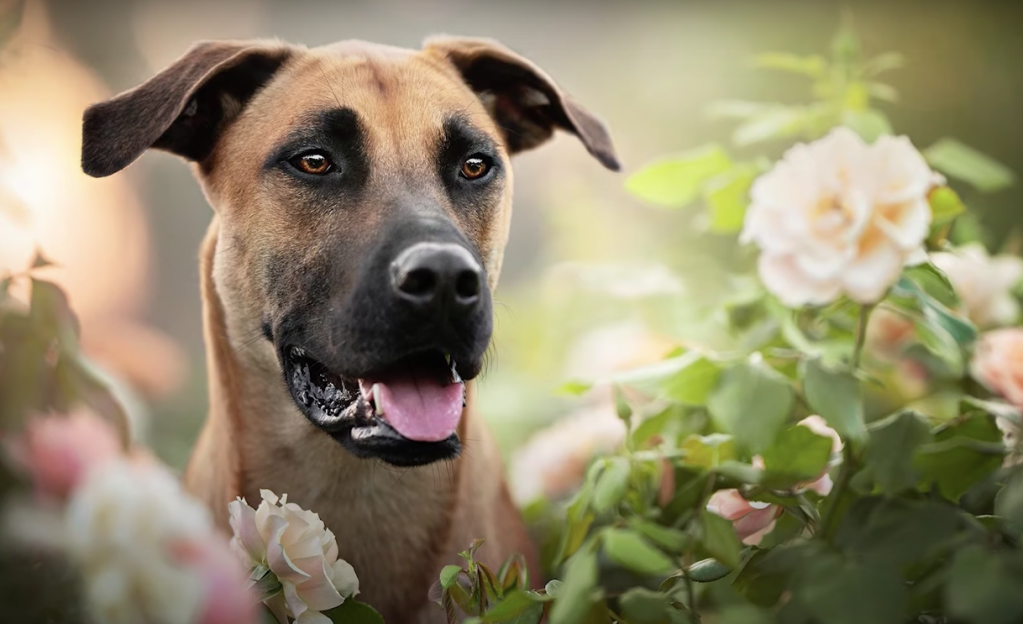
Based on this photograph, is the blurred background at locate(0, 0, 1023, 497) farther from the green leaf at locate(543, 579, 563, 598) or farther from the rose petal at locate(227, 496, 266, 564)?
the rose petal at locate(227, 496, 266, 564)

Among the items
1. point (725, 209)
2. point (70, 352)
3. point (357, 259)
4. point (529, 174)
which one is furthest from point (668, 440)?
point (529, 174)

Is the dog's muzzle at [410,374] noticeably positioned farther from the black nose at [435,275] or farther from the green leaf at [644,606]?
the green leaf at [644,606]

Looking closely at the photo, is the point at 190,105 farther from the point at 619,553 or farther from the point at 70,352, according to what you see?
the point at 619,553

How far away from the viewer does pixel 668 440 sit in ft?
6.93

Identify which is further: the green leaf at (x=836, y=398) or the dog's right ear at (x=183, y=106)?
the dog's right ear at (x=183, y=106)

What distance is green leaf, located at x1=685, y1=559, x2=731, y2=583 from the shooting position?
143cm

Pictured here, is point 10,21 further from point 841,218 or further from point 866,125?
point 866,125

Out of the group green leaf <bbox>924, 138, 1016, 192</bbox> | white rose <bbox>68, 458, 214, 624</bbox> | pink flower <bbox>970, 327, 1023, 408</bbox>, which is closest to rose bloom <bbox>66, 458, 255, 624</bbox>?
white rose <bbox>68, 458, 214, 624</bbox>

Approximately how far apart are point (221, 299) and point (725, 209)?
4.24ft

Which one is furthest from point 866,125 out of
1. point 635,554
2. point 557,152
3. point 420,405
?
point 557,152

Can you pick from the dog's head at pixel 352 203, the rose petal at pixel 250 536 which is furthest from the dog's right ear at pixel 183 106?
the rose petal at pixel 250 536

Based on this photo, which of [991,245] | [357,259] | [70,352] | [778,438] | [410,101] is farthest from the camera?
[991,245]

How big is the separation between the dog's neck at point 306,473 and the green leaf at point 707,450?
576 mm

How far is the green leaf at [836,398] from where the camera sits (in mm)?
1484
